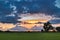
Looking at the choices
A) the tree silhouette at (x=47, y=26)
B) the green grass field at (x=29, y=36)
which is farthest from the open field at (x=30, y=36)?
the tree silhouette at (x=47, y=26)

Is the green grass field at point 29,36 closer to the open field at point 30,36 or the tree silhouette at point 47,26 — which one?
the open field at point 30,36

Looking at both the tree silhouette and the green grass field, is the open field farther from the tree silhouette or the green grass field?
the tree silhouette

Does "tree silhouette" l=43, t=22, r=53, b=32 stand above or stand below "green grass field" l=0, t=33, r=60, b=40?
above

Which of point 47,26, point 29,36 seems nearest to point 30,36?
point 29,36

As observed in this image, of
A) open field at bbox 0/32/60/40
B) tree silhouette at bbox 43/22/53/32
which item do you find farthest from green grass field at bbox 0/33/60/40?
tree silhouette at bbox 43/22/53/32

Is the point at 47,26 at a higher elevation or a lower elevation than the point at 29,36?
higher

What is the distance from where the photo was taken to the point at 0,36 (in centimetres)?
434

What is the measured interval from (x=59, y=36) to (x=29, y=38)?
55 cm

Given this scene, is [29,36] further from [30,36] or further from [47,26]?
[47,26]

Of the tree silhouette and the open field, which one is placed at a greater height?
the tree silhouette

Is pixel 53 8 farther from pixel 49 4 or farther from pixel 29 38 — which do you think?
pixel 29 38

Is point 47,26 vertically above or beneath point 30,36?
above

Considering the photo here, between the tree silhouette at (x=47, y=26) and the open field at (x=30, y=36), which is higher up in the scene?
the tree silhouette at (x=47, y=26)

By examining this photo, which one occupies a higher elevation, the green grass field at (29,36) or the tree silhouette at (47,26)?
the tree silhouette at (47,26)
